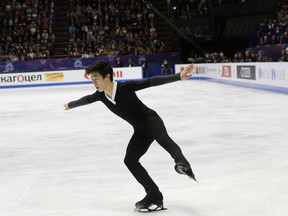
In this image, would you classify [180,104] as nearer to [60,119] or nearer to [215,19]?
[60,119]

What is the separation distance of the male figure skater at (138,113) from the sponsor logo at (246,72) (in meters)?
13.7

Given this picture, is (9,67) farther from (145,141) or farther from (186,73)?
(186,73)

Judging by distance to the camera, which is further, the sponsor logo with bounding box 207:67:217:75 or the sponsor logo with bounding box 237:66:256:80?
the sponsor logo with bounding box 207:67:217:75

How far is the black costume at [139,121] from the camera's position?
3.47 meters

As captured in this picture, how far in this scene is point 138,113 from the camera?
142 inches

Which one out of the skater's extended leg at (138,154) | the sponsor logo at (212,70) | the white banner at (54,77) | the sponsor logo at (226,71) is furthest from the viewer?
the white banner at (54,77)

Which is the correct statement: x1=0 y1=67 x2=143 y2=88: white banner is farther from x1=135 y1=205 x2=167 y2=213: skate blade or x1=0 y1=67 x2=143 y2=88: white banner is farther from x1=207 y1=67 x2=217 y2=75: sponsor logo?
x1=135 y1=205 x2=167 y2=213: skate blade

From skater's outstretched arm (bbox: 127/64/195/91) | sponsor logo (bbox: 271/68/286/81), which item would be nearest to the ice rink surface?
skater's outstretched arm (bbox: 127/64/195/91)

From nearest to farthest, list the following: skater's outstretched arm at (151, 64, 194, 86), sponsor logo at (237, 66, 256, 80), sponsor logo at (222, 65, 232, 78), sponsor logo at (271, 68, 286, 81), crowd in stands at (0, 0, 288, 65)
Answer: skater's outstretched arm at (151, 64, 194, 86) < sponsor logo at (271, 68, 286, 81) < sponsor logo at (237, 66, 256, 80) < sponsor logo at (222, 65, 232, 78) < crowd in stands at (0, 0, 288, 65)

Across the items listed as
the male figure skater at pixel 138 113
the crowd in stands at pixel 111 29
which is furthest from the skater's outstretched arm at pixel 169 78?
the crowd in stands at pixel 111 29

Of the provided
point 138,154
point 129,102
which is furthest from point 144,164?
point 129,102

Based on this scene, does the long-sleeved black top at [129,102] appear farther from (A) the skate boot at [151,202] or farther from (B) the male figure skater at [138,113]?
(A) the skate boot at [151,202]

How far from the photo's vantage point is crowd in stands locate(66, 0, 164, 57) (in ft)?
88.0

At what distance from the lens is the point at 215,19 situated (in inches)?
1164
